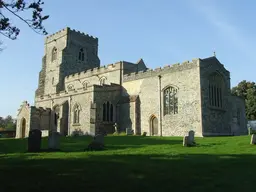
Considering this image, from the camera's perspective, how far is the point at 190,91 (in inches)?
1008

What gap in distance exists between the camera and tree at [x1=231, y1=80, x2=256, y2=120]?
4547 cm

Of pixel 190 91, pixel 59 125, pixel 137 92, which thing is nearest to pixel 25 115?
pixel 59 125

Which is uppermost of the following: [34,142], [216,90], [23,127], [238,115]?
[216,90]

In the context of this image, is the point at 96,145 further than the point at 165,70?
No

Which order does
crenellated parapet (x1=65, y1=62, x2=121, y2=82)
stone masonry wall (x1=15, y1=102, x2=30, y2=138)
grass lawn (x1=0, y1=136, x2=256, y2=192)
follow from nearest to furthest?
grass lawn (x1=0, y1=136, x2=256, y2=192) → stone masonry wall (x1=15, y1=102, x2=30, y2=138) → crenellated parapet (x1=65, y1=62, x2=121, y2=82)

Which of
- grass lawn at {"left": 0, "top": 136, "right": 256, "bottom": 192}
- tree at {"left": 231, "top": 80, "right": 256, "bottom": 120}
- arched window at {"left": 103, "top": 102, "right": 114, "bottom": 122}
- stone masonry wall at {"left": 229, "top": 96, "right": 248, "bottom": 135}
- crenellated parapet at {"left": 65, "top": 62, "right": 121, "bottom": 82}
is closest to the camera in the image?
grass lawn at {"left": 0, "top": 136, "right": 256, "bottom": 192}

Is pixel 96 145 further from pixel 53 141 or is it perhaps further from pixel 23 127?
pixel 23 127

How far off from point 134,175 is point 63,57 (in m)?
37.1

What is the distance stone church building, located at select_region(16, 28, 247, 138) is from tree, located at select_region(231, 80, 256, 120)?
14263 millimetres

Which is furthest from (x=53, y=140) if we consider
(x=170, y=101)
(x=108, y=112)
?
(x=108, y=112)

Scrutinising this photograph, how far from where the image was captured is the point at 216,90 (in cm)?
2709

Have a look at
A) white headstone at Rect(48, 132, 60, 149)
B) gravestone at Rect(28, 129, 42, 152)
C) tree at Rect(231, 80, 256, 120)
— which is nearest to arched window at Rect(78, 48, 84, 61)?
tree at Rect(231, 80, 256, 120)

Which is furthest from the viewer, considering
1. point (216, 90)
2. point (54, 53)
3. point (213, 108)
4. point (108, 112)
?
point (54, 53)

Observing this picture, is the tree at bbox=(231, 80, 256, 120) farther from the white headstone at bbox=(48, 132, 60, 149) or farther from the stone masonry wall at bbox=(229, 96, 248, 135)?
the white headstone at bbox=(48, 132, 60, 149)
